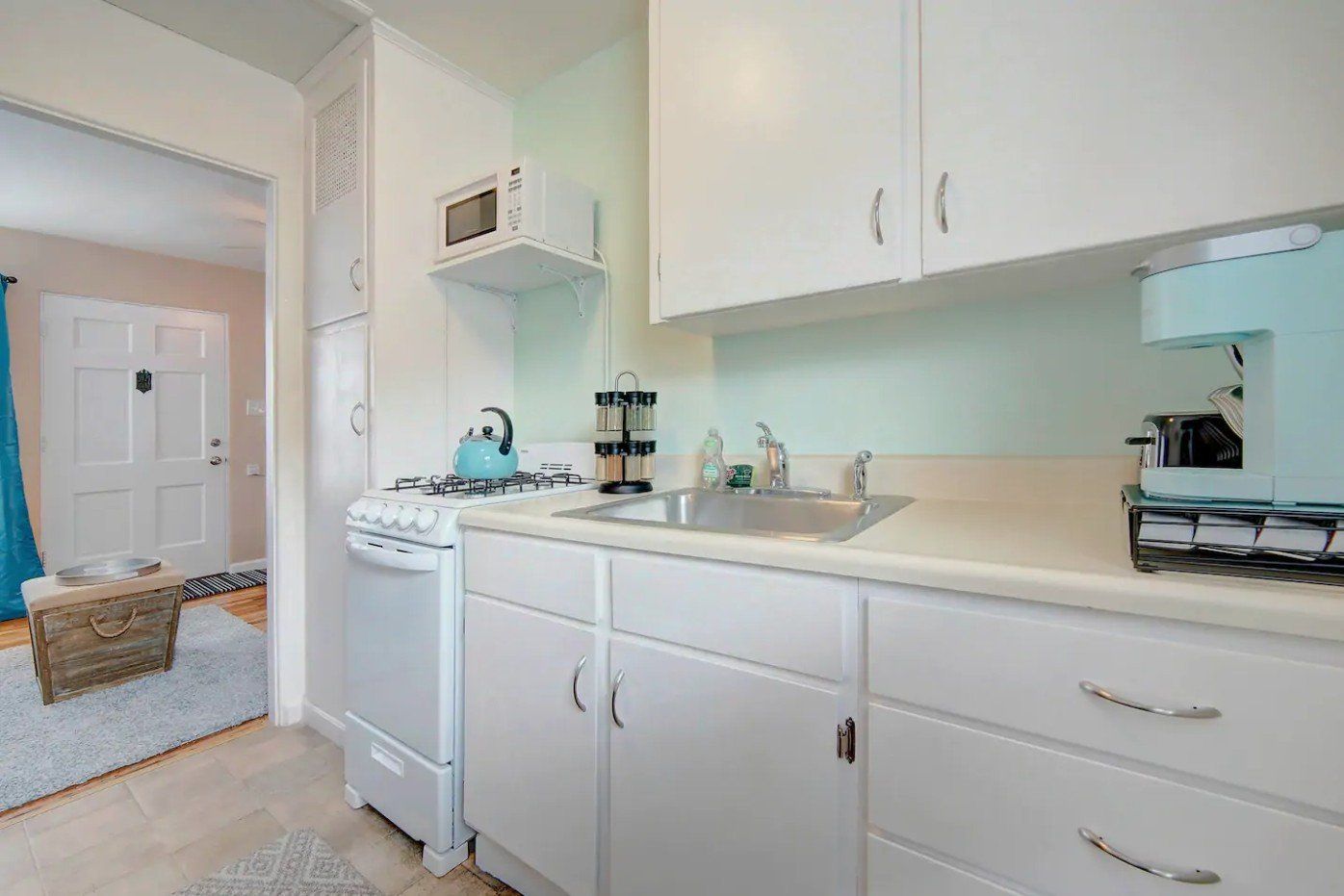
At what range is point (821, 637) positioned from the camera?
0.90 meters

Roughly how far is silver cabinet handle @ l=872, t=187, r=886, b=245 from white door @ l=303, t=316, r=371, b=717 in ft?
5.40

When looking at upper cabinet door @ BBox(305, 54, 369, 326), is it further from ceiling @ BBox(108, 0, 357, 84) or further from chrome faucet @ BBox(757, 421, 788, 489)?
chrome faucet @ BBox(757, 421, 788, 489)

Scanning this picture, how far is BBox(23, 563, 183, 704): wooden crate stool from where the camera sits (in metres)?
2.35

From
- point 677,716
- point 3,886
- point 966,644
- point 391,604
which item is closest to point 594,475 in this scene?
point 391,604

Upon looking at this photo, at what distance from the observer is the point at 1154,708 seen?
2.20ft

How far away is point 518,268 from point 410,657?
1.31m

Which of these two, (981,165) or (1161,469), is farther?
(981,165)

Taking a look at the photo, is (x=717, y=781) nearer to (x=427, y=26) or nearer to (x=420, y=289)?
(x=420, y=289)

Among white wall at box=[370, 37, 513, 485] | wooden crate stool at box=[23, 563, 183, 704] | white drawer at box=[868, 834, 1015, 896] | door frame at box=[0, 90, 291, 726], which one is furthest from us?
wooden crate stool at box=[23, 563, 183, 704]

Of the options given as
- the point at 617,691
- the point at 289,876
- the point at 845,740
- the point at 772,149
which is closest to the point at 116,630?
the point at 289,876

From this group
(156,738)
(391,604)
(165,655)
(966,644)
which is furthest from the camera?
(165,655)

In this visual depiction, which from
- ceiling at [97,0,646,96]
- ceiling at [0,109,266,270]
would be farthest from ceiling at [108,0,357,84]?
ceiling at [0,109,266,270]

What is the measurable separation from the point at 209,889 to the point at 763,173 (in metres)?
2.22

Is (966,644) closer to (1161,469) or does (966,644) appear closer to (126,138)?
(1161,469)
